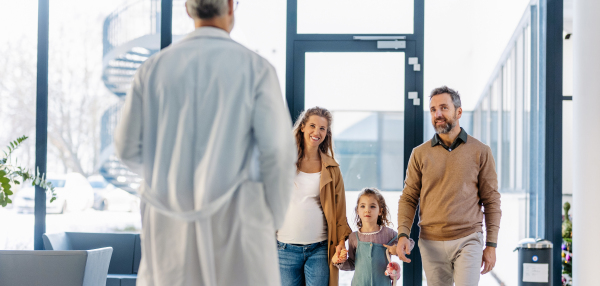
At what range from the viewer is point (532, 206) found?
13.0 feet

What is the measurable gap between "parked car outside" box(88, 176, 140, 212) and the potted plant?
344mm

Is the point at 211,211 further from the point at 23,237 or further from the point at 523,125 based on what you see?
the point at 23,237

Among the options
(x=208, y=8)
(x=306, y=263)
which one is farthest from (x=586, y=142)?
(x=208, y=8)

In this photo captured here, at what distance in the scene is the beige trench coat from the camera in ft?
10.2

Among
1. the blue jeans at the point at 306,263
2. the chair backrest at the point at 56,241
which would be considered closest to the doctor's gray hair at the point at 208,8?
the blue jeans at the point at 306,263

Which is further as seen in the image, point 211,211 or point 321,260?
point 321,260

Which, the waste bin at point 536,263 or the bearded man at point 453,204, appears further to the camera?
the waste bin at point 536,263

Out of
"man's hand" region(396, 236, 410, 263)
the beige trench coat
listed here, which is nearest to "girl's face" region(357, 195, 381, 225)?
the beige trench coat

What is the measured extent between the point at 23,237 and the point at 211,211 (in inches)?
138

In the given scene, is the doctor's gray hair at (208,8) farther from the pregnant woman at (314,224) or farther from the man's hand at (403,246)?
the man's hand at (403,246)

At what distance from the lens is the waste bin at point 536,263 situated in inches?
134

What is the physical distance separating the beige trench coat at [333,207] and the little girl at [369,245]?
7cm

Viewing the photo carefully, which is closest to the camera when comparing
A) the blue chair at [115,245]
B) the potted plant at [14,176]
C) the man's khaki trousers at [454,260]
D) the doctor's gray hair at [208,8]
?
the doctor's gray hair at [208,8]

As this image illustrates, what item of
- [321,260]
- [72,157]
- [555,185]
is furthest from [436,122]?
[72,157]
